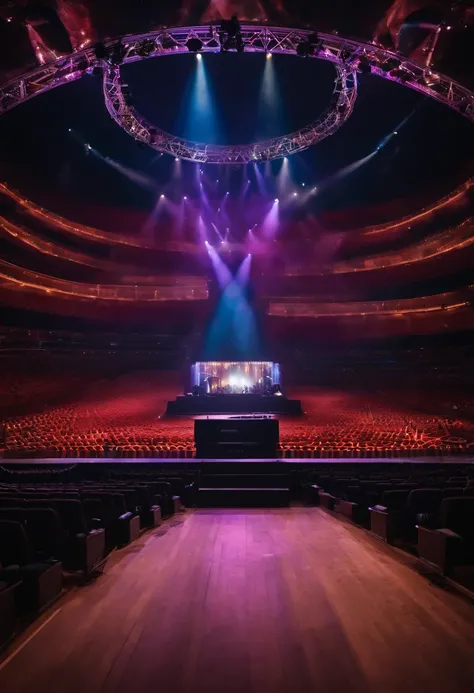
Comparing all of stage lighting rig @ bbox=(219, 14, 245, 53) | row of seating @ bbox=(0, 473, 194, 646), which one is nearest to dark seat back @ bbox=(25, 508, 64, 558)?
row of seating @ bbox=(0, 473, 194, 646)

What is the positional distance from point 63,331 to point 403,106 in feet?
58.1

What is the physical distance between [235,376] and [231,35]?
18243mm

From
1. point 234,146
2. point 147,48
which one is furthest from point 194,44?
point 234,146

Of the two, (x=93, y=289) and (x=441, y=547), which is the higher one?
(x=93, y=289)

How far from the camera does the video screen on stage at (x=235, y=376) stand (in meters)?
25.8

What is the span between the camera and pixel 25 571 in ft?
10.2

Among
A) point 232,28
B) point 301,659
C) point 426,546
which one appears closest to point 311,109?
point 232,28

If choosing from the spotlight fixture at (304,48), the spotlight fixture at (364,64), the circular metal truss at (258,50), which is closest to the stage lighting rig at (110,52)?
the circular metal truss at (258,50)

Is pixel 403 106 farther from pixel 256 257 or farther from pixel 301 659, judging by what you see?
pixel 301 659

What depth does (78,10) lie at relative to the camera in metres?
10.2

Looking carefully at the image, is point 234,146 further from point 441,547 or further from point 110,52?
point 441,547

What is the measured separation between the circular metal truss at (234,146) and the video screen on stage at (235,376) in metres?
10.4

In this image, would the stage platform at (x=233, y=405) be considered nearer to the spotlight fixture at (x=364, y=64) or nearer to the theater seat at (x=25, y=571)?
the spotlight fixture at (x=364, y=64)

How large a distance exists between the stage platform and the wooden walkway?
621 inches
